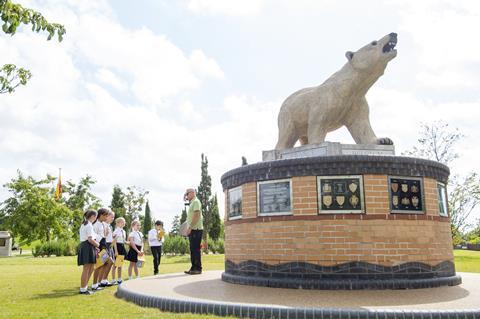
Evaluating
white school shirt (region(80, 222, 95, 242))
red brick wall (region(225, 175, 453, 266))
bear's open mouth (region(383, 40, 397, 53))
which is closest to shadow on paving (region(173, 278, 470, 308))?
red brick wall (region(225, 175, 453, 266))

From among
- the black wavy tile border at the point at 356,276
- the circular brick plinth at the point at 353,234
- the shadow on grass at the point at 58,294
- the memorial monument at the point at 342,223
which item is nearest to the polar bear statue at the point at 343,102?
the memorial monument at the point at 342,223

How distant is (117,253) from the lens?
1025 cm

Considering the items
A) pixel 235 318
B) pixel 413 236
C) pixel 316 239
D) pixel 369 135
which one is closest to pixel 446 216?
pixel 413 236

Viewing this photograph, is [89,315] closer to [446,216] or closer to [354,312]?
[354,312]

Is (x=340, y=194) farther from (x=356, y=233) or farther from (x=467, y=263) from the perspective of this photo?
(x=467, y=263)

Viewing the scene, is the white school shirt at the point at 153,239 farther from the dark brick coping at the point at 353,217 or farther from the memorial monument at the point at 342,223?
the dark brick coping at the point at 353,217

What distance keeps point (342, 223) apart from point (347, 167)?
100 centimetres

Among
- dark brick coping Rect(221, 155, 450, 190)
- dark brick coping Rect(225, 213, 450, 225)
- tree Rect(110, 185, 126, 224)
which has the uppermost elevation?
tree Rect(110, 185, 126, 224)

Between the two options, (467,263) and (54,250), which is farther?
(54,250)

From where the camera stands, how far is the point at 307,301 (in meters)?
5.94

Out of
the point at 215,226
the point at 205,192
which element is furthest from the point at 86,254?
the point at 215,226

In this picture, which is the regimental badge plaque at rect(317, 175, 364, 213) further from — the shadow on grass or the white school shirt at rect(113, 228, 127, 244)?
the white school shirt at rect(113, 228, 127, 244)

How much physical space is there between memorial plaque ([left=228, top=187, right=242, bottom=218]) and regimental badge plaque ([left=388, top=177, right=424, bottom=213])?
9.67ft

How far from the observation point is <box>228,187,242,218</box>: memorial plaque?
8.80 m
